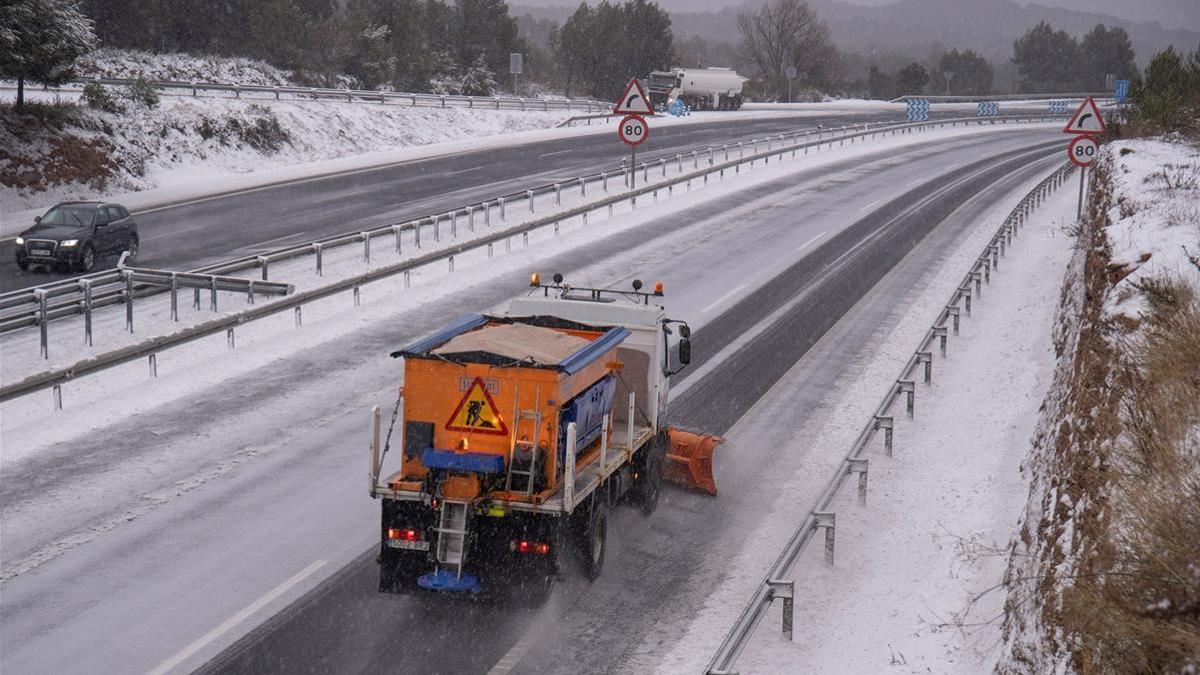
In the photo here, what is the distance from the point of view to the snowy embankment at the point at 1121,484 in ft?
21.4

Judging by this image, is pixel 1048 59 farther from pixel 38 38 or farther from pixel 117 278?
pixel 117 278

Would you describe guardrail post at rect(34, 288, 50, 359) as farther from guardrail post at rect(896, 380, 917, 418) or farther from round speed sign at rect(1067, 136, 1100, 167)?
round speed sign at rect(1067, 136, 1100, 167)

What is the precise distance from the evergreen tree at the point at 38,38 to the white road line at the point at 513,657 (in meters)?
37.5

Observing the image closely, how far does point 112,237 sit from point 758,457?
19.7m

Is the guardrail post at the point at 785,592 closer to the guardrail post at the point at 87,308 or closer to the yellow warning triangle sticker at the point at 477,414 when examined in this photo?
the yellow warning triangle sticker at the point at 477,414

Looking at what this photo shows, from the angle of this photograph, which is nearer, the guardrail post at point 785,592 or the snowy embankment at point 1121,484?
the snowy embankment at point 1121,484

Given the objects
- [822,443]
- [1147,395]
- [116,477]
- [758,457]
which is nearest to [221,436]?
[116,477]

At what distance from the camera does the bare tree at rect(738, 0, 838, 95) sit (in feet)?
457

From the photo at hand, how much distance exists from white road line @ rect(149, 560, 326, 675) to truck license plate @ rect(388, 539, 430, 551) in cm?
162

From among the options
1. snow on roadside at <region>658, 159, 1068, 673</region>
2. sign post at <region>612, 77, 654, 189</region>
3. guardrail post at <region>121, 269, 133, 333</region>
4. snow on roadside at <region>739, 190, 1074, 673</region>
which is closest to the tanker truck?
sign post at <region>612, 77, 654, 189</region>

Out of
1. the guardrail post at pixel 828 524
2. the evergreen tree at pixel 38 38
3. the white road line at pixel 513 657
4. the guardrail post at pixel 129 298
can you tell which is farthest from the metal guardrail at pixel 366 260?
the evergreen tree at pixel 38 38

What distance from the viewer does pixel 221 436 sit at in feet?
55.4

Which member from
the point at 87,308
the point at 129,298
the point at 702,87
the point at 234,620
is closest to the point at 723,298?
the point at 129,298

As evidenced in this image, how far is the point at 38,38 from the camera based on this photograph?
1649 inches
